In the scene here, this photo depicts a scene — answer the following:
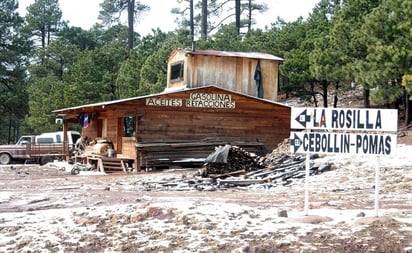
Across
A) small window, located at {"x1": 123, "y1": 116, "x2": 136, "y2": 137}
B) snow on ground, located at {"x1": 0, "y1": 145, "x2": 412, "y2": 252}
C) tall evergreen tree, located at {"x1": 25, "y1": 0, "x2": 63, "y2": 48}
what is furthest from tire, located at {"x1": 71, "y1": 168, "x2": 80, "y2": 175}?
tall evergreen tree, located at {"x1": 25, "y1": 0, "x2": 63, "y2": 48}

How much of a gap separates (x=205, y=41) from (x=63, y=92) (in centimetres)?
1211

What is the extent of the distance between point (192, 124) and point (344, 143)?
15.7m

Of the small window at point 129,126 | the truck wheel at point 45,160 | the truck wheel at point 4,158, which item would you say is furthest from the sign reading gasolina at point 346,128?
the truck wheel at point 4,158

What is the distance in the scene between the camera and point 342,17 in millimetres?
24594

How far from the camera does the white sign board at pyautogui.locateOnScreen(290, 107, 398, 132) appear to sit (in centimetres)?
805

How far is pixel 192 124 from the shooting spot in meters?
23.8

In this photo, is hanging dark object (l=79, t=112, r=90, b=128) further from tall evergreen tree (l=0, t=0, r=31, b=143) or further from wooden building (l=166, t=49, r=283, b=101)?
tall evergreen tree (l=0, t=0, r=31, b=143)

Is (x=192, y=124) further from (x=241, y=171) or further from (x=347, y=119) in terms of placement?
(x=347, y=119)

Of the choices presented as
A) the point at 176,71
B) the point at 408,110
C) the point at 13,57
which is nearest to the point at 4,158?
the point at 176,71

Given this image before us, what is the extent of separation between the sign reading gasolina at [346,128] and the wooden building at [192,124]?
14.6 m

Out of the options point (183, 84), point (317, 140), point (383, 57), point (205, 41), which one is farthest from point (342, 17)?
point (317, 140)

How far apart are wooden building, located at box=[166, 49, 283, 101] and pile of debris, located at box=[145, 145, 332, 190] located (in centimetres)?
923

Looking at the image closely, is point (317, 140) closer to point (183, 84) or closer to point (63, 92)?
point (183, 84)

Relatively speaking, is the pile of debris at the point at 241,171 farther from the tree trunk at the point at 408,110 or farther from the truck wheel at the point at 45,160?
the truck wheel at the point at 45,160
